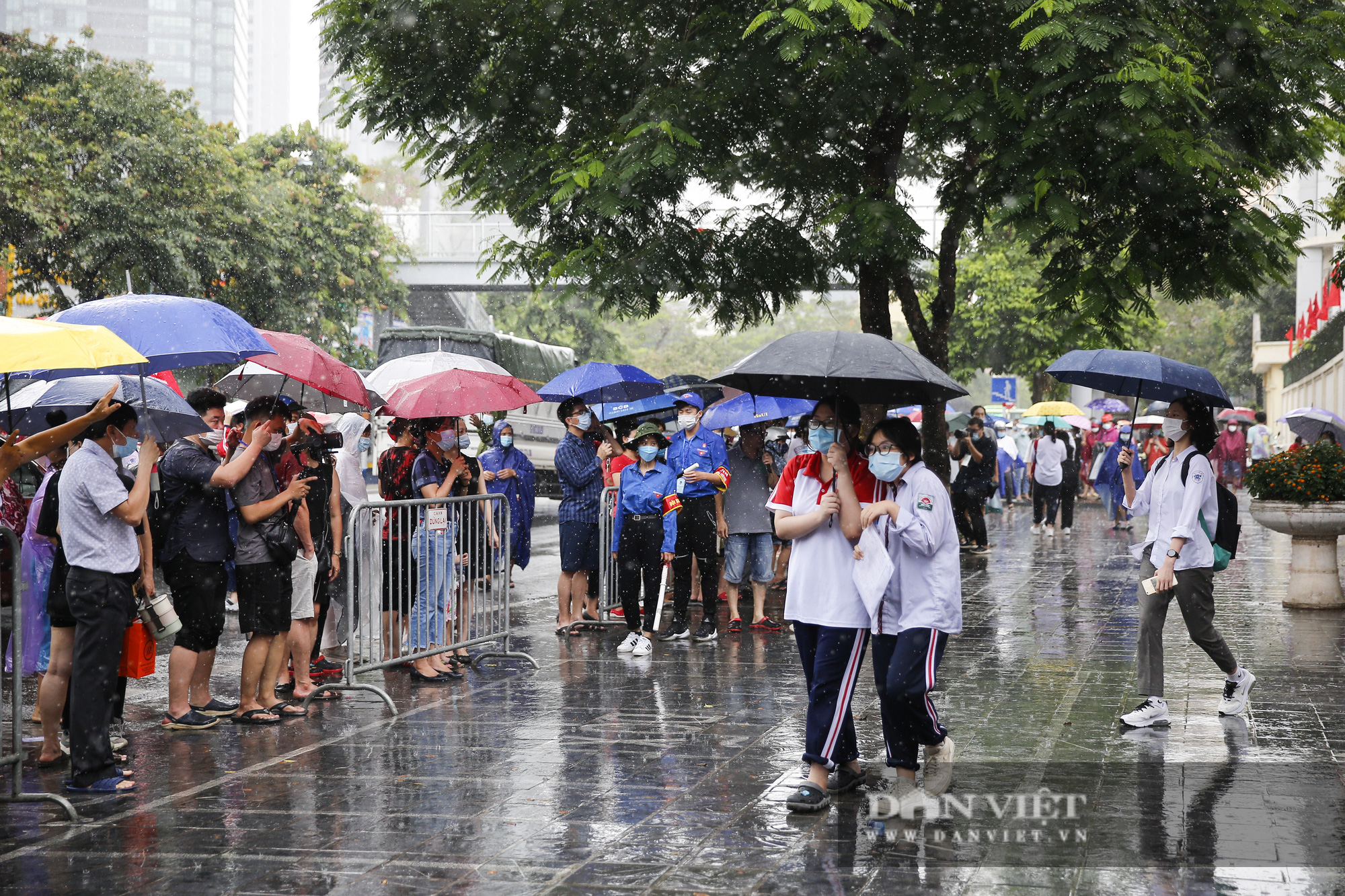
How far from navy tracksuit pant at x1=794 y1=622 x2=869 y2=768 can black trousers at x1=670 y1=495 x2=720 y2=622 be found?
16.4ft

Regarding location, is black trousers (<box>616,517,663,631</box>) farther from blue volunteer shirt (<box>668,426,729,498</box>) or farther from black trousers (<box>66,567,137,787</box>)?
black trousers (<box>66,567,137,787</box>)

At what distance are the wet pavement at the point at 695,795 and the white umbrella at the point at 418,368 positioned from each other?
6.75ft

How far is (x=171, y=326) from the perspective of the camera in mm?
7023

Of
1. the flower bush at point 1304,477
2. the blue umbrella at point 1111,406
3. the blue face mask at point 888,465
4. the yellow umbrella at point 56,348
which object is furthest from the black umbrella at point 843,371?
the blue umbrella at point 1111,406

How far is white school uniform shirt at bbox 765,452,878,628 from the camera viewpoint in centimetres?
568

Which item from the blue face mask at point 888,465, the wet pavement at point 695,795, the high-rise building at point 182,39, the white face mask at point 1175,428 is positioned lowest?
the wet pavement at point 695,795

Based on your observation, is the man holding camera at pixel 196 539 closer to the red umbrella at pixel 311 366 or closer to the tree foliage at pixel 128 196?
the red umbrella at pixel 311 366

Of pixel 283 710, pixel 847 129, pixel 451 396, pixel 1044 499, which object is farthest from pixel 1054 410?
pixel 283 710

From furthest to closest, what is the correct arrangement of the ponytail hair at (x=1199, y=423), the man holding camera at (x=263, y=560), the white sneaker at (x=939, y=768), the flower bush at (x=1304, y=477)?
the flower bush at (x=1304, y=477) < the man holding camera at (x=263, y=560) < the ponytail hair at (x=1199, y=423) < the white sneaker at (x=939, y=768)

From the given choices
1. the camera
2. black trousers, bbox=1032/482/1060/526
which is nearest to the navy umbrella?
the camera

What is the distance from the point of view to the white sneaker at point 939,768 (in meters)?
5.95

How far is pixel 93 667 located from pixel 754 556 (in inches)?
248

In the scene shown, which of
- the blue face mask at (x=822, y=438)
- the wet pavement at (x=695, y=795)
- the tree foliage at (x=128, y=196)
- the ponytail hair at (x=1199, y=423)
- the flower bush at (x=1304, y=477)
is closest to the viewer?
the wet pavement at (x=695, y=795)

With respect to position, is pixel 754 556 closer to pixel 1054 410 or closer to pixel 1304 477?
pixel 1304 477
